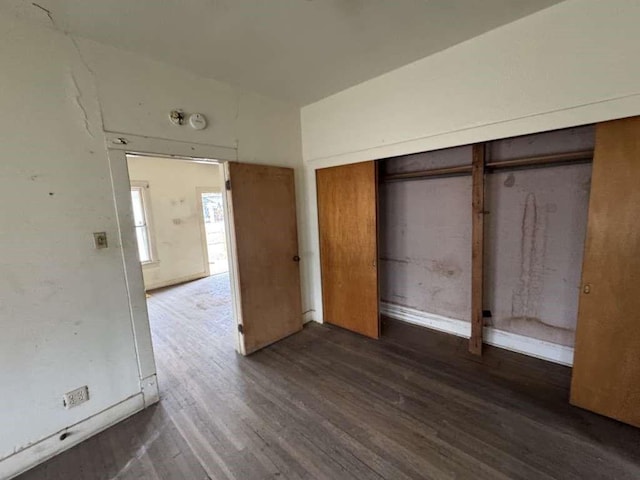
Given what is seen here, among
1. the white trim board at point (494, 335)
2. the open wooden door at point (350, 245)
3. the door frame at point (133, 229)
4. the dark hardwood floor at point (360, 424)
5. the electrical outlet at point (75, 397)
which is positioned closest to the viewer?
the dark hardwood floor at point (360, 424)

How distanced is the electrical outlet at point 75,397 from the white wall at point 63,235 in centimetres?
3

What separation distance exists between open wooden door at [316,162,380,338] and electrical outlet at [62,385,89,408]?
2.33 metres

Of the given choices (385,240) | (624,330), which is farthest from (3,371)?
(624,330)

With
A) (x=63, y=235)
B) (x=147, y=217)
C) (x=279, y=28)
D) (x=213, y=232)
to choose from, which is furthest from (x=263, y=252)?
(x=213, y=232)

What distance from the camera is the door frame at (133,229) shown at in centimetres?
199

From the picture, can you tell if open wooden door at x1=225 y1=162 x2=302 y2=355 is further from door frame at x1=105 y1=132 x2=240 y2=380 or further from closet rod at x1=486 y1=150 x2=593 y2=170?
closet rod at x1=486 y1=150 x2=593 y2=170

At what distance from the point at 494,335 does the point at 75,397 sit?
11.7ft

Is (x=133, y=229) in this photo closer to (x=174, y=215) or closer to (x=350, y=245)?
(x=350, y=245)

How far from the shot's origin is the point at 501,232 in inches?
106

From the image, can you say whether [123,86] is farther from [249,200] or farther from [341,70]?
[341,70]

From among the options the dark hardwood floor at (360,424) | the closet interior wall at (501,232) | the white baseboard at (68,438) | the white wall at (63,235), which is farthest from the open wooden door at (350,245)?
the white baseboard at (68,438)

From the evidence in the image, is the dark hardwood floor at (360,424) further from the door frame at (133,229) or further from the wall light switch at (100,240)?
the wall light switch at (100,240)

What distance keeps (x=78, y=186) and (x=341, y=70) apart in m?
2.22

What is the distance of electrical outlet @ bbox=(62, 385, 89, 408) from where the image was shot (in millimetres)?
1827
